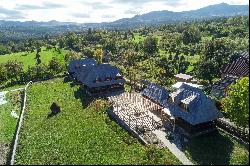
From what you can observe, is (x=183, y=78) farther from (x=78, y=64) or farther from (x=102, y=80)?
(x=78, y=64)

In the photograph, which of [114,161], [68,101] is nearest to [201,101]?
[114,161]

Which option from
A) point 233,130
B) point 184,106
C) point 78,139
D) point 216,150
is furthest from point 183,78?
point 216,150

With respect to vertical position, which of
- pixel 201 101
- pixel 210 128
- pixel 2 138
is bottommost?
pixel 2 138

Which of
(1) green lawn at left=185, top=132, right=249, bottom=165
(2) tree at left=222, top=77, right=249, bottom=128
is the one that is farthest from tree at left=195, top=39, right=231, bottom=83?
(2) tree at left=222, top=77, right=249, bottom=128

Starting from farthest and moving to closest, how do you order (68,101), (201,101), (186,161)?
1. (68,101)
2. (201,101)
3. (186,161)

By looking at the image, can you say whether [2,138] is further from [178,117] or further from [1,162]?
[178,117]

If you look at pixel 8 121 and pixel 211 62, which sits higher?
pixel 211 62

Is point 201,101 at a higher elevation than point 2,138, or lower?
higher

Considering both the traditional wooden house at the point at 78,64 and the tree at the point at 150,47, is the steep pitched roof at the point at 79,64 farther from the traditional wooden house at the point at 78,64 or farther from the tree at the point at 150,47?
the tree at the point at 150,47
